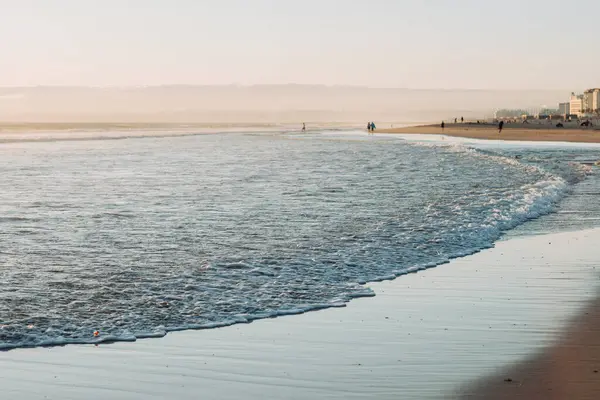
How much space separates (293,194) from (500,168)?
1356cm

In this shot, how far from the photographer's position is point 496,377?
6457mm

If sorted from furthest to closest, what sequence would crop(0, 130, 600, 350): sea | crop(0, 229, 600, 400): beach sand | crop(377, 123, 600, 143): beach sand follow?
Result: crop(377, 123, 600, 143): beach sand
crop(0, 130, 600, 350): sea
crop(0, 229, 600, 400): beach sand

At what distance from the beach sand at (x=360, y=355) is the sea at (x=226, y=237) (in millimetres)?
560

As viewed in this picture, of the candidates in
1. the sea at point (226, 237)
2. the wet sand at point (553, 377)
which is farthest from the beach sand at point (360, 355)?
the sea at point (226, 237)

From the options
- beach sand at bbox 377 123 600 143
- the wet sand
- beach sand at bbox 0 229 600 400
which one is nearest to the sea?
beach sand at bbox 0 229 600 400

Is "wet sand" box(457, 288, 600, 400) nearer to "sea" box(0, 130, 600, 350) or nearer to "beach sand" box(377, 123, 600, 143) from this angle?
"sea" box(0, 130, 600, 350)

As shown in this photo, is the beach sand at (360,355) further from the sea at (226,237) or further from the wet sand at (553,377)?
the sea at (226,237)

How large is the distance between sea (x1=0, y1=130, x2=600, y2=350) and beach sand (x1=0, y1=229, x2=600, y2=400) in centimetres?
56

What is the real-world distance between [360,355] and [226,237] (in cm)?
716

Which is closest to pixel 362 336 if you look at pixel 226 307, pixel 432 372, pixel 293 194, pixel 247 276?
pixel 432 372

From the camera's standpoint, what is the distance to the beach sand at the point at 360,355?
6.27 meters

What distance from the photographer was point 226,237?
1408 cm

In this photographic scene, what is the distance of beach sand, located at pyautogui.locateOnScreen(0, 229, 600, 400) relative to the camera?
6266mm

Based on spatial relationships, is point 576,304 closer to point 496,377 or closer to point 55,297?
point 496,377
